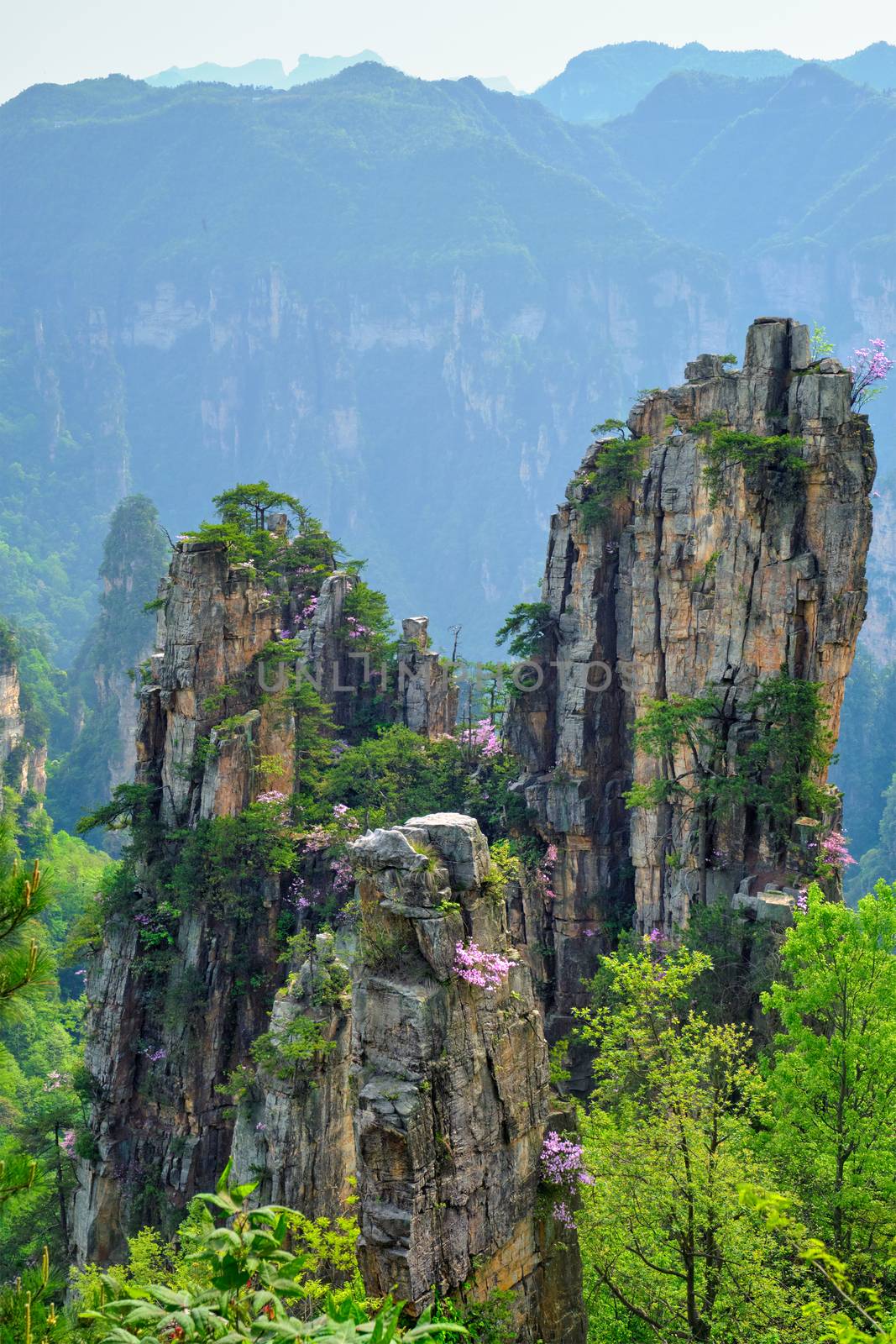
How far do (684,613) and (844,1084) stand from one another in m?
17.3

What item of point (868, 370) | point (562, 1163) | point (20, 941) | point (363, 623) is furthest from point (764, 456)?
point (20, 941)

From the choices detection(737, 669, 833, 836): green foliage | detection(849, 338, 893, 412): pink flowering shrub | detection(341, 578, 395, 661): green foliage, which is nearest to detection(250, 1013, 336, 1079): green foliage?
detection(737, 669, 833, 836): green foliage

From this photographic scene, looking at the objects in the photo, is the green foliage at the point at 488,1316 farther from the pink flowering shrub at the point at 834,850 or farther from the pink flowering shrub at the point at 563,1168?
the pink flowering shrub at the point at 834,850

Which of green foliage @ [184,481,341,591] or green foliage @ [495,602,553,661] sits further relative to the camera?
green foliage @ [184,481,341,591]

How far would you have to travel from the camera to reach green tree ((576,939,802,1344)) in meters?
15.8

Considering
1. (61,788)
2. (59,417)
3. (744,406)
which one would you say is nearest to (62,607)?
(59,417)

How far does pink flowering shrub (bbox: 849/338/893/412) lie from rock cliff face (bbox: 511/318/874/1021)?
42 cm

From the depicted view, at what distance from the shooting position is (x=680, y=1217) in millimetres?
16422

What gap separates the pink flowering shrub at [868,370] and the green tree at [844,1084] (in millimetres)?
13383

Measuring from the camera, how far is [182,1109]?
3347 centimetres

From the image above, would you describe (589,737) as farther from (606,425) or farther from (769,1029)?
(769,1029)

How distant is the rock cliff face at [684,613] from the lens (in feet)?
96.9

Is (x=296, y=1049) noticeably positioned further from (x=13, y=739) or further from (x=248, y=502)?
(x=13, y=739)

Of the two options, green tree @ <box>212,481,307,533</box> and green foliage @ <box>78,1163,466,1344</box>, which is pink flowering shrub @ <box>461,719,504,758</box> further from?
green foliage @ <box>78,1163,466,1344</box>
